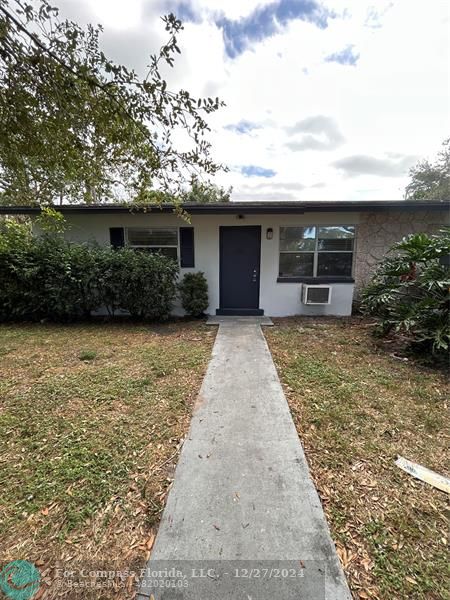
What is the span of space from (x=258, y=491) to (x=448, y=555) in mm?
1039

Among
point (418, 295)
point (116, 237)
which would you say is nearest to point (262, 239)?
point (418, 295)

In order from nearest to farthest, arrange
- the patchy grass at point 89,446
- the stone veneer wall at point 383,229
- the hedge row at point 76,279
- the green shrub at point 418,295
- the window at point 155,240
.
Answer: the patchy grass at point 89,446 < the green shrub at point 418,295 < the hedge row at point 76,279 < the stone veneer wall at point 383,229 < the window at point 155,240

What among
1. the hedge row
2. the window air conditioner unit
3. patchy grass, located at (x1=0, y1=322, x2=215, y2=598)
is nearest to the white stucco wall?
the window air conditioner unit

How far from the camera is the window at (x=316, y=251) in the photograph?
6.37m

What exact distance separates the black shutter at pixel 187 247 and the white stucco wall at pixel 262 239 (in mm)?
103

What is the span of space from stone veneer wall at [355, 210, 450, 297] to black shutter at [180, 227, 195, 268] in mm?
4122

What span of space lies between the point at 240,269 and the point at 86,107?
4.64m

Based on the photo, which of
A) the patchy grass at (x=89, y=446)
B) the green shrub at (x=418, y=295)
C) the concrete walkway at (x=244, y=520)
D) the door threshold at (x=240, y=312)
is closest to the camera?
the concrete walkway at (x=244, y=520)

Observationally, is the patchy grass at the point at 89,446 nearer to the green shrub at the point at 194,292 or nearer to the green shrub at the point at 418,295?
Result: the green shrub at the point at 194,292

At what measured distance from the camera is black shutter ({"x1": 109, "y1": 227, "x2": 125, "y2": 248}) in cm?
653

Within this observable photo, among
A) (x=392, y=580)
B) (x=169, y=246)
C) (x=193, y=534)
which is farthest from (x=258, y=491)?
(x=169, y=246)

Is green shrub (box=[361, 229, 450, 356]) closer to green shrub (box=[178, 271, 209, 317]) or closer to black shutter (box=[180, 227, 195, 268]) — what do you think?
green shrub (box=[178, 271, 209, 317])

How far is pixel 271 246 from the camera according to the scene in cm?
647

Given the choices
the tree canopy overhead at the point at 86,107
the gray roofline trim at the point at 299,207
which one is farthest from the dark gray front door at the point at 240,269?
the tree canopy overhead at the point at 86,107
